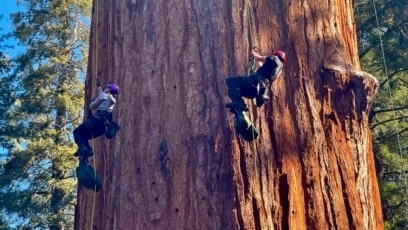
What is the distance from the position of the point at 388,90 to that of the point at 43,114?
10.8 meters

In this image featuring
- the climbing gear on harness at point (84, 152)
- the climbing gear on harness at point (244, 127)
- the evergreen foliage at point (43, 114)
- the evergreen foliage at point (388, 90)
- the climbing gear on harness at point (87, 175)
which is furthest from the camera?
the evergreen foliage at point (43, 114)

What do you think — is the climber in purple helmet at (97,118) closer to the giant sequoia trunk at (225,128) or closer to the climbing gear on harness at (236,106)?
the giant sequoia trunk at (225,128)

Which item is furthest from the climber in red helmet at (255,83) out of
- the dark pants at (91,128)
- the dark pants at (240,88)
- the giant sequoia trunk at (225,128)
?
the dark pants at (91,128)

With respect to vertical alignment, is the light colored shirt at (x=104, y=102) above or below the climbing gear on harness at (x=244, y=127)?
above

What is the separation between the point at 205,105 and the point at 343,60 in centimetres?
118

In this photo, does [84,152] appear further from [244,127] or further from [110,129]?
[244,127]

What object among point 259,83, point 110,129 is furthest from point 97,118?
point 259,83

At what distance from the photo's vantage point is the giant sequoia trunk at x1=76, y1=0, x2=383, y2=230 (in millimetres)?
3180

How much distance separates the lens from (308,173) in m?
3.38

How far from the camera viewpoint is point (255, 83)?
3.19 metres

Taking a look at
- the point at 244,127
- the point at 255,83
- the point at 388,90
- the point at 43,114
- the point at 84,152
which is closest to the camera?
the point at 244,127

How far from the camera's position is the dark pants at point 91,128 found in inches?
133

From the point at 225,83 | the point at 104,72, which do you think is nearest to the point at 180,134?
the point at 225,83

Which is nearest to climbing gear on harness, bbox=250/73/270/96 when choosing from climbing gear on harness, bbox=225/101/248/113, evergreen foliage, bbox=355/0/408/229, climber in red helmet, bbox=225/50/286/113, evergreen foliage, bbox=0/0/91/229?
climber in red helmet, bbox=225/50/286/113
